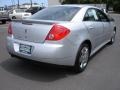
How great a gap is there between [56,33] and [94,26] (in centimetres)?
165

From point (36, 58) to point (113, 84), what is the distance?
5.38ft

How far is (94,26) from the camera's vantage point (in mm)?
6250

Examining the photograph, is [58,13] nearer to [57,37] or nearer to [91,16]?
[91,16]

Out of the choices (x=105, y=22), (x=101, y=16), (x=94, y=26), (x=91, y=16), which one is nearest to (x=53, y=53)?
(x=94, y=26)

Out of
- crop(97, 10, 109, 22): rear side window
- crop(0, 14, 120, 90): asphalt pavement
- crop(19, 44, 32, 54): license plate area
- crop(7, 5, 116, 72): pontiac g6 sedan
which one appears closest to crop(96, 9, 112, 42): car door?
crop(97, 10, 109, 22): rear side window

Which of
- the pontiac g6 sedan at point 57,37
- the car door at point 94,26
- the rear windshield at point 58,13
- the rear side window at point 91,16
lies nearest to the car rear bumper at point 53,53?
the pontiac g6 sedan at point 57,37

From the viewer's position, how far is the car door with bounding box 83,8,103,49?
5957 millimetres

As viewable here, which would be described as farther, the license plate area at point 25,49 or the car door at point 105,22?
the car door at point 105,22

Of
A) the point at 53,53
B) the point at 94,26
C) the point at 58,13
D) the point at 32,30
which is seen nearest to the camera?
the point at 53,53

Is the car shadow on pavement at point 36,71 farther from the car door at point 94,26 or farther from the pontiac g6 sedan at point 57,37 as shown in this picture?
the car door at point 94,26

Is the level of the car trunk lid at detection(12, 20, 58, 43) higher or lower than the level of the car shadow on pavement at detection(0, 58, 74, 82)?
higher

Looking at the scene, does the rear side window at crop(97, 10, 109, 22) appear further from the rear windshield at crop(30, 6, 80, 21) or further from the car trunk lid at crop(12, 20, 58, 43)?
the car trunk lid at crop(12, 20, 58, 43)

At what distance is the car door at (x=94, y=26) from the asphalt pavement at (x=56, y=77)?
0.62 metres

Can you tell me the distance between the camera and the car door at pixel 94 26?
5.96m
